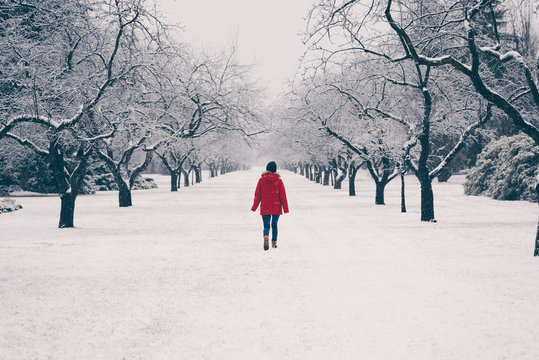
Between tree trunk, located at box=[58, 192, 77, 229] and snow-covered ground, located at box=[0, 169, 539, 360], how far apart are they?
51.6 inches

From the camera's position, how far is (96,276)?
31.1 feet

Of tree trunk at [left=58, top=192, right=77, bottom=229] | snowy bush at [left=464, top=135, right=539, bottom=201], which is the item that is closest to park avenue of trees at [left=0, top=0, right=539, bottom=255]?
tree trunk at [left=58, top=192, right=77, bottom=229]

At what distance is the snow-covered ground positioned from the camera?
18.5 ft

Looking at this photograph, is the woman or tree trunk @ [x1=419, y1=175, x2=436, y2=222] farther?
tree trunk @ [x1=419, y1=175, x2=436, y2=222]

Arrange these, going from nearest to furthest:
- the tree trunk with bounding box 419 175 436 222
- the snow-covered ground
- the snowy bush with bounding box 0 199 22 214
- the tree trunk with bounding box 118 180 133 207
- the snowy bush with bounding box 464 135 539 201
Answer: the snow-covered ground
the tree trunk with bounding box 419 175 436 222
the snowy bush with bounding box 0 199 22 214
the tree trunk with bounding box 118 180 133 207
the snowy bush with bounding box 464 135 539 201

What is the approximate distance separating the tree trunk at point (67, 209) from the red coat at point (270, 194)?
7450mm

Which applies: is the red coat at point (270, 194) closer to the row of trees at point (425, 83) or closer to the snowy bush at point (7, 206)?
the row of trees at point (425, 83)

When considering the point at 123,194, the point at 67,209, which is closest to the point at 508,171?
the point at 123,194

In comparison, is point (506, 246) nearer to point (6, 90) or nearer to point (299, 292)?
point (299, 292)

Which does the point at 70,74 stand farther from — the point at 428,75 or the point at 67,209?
the point at 428,75

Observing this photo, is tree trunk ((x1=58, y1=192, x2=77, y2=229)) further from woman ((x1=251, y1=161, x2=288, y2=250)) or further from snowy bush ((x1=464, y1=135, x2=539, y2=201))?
snowy bush ((x1=464, y1=135, x2=539, y2=201))

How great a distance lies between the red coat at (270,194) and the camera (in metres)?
12.4

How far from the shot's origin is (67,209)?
17.4 meters

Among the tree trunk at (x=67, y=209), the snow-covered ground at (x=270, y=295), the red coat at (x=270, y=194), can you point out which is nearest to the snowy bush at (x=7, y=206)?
the tree trunk at (x=67, y=209)
